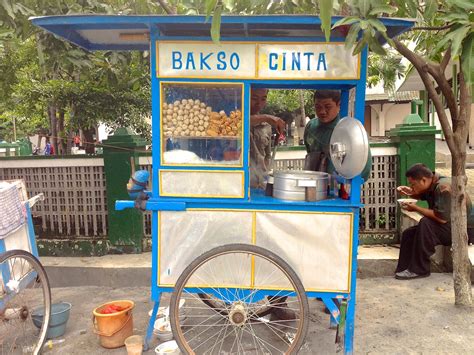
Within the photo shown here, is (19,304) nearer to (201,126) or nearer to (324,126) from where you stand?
(201,126)

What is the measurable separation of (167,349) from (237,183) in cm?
131

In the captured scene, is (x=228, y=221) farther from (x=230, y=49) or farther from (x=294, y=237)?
(x=230, y=49)

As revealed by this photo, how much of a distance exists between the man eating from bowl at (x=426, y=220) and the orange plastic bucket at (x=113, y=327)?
2.85m

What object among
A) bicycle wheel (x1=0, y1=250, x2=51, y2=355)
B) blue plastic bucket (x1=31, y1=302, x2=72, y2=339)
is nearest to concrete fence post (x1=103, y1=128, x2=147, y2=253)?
blue plastic bucket (x1=31, y1=302, x2=72, y2=339)

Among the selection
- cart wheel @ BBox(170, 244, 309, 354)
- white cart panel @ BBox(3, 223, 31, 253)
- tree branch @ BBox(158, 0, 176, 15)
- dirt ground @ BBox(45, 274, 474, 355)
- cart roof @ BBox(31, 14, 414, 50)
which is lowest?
dirt ground @ BBox(45, 274, 474, 355)

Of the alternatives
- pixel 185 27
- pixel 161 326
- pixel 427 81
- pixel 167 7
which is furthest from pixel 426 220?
pixel 167 7

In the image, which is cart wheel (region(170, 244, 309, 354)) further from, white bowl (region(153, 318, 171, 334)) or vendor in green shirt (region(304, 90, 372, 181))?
vendor in green shirt (region(304, 90, 372, 181))

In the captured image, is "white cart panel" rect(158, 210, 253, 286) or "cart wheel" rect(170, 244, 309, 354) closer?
"cart wheel" rect(170, 244, 309, 354)

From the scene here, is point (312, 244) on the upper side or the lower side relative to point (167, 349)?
upper

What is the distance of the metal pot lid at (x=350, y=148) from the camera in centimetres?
275

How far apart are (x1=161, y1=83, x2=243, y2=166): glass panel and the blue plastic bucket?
1593 millimetres

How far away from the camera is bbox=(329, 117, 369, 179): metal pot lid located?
2.75 m

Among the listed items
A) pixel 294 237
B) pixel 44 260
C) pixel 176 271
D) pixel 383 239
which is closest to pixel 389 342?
pixel 294 237

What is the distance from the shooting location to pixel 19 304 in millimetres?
3270
